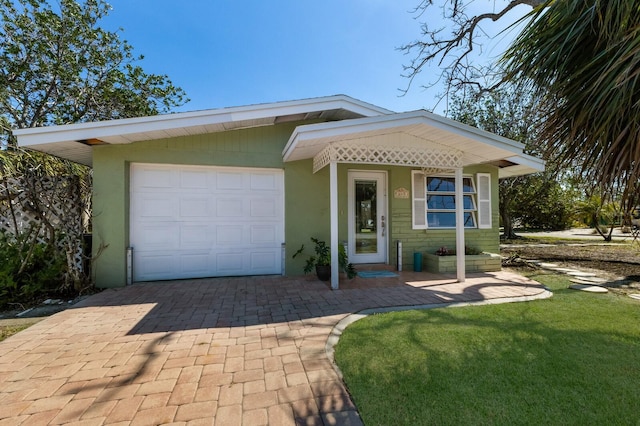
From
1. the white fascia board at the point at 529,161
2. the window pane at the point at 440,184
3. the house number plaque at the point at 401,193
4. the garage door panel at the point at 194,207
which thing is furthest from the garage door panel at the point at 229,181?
the white fascia board at the point at 529,161

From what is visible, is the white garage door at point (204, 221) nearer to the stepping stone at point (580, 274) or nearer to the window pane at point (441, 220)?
the window pane at point (441, 220)

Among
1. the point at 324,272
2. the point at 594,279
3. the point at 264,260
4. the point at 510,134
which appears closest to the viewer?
the point at 324,272

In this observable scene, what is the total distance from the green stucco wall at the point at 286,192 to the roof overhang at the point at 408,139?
2.33 feet

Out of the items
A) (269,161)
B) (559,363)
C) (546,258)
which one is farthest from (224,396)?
(546,258)

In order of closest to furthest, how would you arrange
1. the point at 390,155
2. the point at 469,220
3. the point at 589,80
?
the point at 589,80, the point at 390,155, the point at 469,220

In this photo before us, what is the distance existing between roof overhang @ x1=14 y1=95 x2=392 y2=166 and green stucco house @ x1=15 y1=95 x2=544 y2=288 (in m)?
0.02

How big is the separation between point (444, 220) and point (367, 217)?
2280mm

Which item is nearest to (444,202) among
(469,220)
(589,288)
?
(469,220)

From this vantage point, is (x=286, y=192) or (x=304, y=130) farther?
(x=286, y=192)

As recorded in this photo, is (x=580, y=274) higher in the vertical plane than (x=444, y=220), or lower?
lower

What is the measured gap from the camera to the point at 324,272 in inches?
240

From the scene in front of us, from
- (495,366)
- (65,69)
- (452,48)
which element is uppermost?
(65,69)

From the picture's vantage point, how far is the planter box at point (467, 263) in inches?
272

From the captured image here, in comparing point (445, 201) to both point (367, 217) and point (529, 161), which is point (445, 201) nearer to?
point (529, 161)
